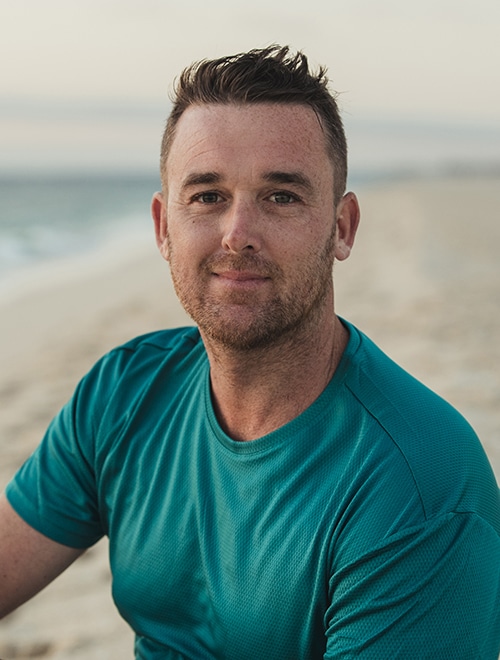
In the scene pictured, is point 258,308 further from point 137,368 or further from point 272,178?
point 137,368

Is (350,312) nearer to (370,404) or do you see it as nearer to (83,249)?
(370,404)

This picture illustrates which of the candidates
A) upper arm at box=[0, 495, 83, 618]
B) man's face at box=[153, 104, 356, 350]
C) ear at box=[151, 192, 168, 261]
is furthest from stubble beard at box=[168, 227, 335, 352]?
upper arm at box=[0, 495, 83, 618]

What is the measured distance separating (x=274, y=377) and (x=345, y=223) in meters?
0.44

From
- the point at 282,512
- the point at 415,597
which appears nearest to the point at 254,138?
the point at 282,512

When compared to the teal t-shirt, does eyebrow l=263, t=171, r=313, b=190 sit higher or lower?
higher

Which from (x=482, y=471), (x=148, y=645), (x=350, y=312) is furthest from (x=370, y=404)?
(x=350, y=312)

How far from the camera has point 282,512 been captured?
1764 mm

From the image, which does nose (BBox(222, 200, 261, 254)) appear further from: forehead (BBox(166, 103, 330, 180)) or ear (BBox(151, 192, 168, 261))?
ear (BBox(151, 192, 168, 261))

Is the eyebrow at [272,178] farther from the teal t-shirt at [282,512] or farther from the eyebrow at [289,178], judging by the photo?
the teal t-shirt at [282,512]

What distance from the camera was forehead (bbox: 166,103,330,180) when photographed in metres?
1.86

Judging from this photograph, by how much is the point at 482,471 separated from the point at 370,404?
0.27 m

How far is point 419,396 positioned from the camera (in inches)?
Answer: 73.0

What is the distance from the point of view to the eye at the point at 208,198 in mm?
1911

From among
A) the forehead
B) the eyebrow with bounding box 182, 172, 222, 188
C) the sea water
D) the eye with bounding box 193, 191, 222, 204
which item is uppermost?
the sea water
